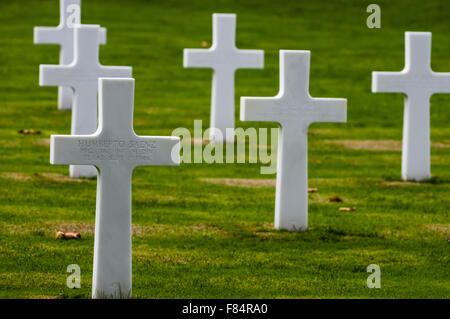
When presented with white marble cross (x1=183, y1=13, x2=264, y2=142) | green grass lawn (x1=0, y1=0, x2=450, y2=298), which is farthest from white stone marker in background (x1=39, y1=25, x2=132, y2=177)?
white marble cross (x1=183, y1=13, x2=264, y2=142)

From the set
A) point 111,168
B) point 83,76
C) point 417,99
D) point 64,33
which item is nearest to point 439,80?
point 417,99

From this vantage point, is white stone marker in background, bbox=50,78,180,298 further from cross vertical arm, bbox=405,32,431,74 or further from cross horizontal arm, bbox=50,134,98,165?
cross vertical arm, bbox=405,32,431,74

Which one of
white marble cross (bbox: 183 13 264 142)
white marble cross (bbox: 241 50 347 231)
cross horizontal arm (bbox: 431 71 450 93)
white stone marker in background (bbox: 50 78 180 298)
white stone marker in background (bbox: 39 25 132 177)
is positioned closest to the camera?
white stone marker in background (bbox: 50 78 180 298)

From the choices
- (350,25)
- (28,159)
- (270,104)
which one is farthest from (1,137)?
(350,25)

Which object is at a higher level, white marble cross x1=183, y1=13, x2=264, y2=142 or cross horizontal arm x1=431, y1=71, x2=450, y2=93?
white marble cross x1=183, y1=13, x2=264, y2=142

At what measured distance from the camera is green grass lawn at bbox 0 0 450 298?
9055mm

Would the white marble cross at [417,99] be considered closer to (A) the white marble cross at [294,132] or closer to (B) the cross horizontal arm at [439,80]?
(B) the cross horizontal arm at [439,80]

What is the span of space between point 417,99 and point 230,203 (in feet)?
10.3

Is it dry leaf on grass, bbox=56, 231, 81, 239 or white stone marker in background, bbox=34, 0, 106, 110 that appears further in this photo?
white stone marker in background, bbox=34, 0, 106, 110

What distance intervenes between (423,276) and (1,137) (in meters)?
9.19

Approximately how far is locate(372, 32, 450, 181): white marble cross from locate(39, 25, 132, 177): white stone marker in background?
364 cm

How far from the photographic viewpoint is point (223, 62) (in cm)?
1736

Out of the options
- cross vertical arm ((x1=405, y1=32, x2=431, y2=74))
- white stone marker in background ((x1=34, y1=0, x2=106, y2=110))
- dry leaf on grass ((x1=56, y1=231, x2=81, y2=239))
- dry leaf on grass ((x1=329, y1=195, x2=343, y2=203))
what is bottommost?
dry leaf on grass ((x1=56, y1=231, x2=81, y2=239))

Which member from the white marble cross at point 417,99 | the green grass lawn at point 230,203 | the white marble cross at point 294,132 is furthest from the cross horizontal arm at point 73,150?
the white marble cross at point 417,99
